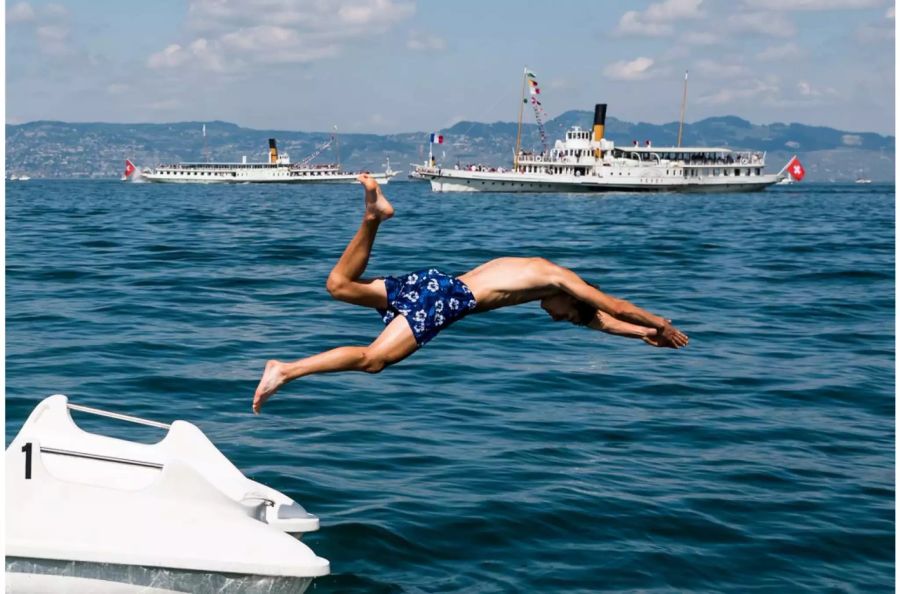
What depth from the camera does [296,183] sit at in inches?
5645

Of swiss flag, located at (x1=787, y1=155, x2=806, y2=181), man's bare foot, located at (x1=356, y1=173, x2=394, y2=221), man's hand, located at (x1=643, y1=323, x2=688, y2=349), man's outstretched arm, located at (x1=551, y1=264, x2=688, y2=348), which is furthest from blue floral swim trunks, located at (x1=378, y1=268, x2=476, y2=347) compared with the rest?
swiss flag, located at (x1=787, y1=155, x2=806, y2=181)

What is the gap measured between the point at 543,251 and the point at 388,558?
1013 inches

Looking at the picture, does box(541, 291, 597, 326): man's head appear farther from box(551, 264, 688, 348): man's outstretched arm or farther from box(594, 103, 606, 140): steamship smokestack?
box(594, 103, 606, 140): steamship smokestack

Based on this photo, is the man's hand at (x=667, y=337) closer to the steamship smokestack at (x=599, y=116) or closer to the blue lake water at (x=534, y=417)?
the blue lake water at (x=534, y=417)

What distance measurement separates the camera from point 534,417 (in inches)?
462

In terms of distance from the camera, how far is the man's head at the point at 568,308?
7.69m

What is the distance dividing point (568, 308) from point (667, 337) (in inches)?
29.6

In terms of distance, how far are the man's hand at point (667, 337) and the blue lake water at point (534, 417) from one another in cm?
147

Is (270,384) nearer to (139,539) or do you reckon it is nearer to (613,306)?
(139,539)

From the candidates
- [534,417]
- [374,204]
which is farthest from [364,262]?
[534,417]

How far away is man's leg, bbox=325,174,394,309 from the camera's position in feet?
23.3

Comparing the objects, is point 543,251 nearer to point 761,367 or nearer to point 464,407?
point 761,367

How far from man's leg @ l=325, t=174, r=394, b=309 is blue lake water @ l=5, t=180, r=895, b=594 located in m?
1.78

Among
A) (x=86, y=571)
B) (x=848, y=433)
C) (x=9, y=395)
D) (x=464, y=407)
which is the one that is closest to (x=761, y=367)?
(x=848, y=433)
